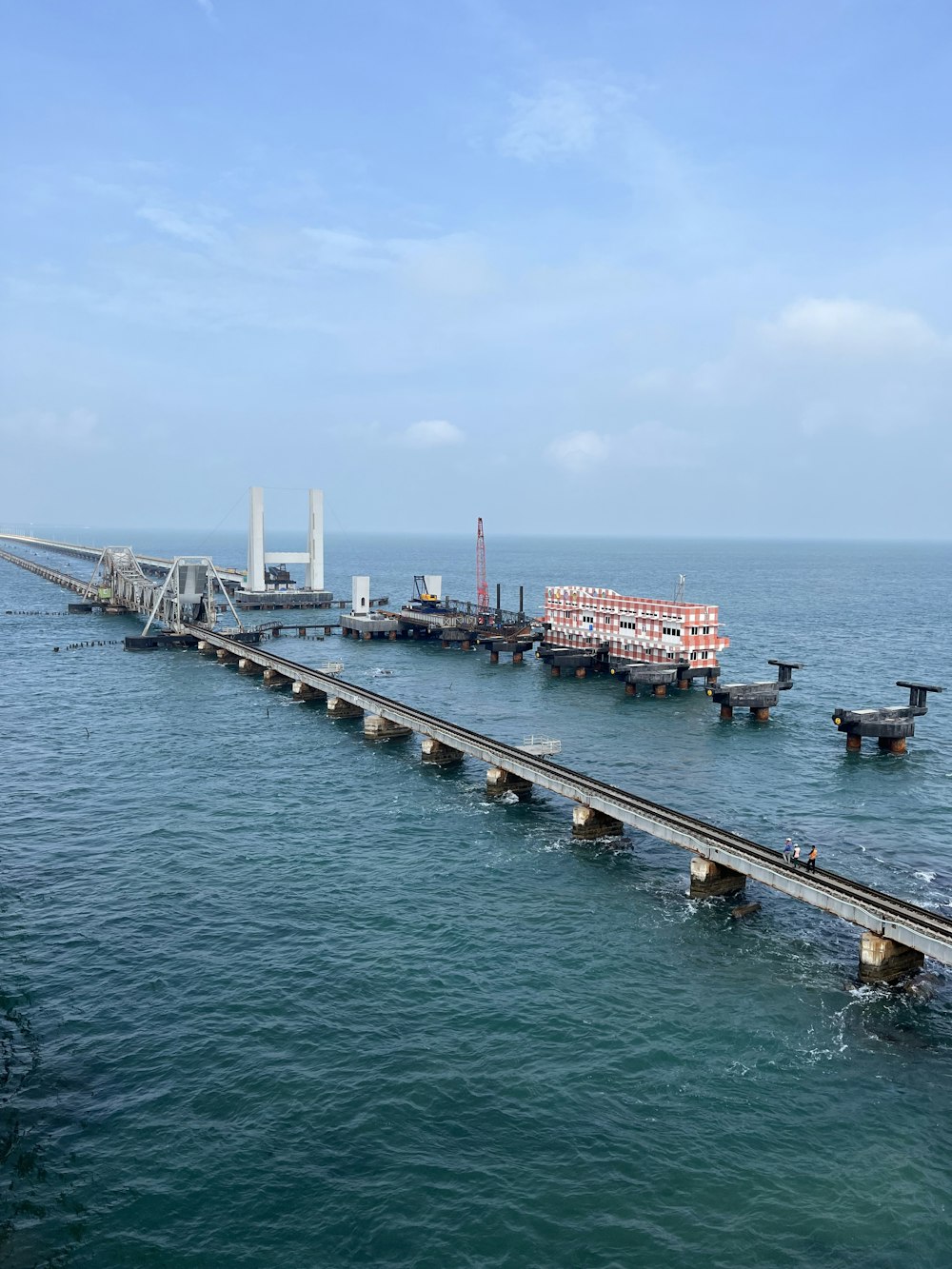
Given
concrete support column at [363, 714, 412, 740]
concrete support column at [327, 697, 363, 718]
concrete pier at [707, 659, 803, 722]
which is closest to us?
concrete support column at [363, 714, 412, 740]

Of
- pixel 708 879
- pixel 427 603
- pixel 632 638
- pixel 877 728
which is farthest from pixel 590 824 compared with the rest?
pixel 427 603

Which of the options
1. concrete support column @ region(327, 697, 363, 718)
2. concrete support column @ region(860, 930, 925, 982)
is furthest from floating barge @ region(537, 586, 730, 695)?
concrete support column @ region(860, 930, 925, 982)

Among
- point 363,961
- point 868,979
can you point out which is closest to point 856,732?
point 868,979

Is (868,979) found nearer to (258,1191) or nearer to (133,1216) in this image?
(258,1191)

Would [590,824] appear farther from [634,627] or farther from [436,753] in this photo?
[634,627]

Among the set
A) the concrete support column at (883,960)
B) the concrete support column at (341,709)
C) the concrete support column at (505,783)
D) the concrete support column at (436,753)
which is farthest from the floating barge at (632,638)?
the concrete support column at (883,960)

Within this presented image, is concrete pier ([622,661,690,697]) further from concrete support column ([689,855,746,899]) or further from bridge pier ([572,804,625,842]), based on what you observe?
concrete support column ([689,855,746,899])
